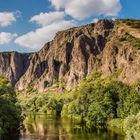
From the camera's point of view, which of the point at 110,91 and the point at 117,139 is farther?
the point at 110,91

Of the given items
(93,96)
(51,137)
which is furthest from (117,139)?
(93,96)

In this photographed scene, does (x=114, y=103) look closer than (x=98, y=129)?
No

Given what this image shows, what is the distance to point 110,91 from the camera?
468 feet

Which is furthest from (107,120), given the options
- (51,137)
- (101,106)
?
(51,137)

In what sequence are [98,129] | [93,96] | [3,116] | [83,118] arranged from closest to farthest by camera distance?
[3,116] → [98,129] → [93,96] → [83,118]

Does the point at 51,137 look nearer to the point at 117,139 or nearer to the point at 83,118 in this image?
the point at 117,139

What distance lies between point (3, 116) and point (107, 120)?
52177mm

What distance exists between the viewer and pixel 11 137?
307ft

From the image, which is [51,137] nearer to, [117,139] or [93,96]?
[117,139]

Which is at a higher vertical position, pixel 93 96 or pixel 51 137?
pixel 93 96

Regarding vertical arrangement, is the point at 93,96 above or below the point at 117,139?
above

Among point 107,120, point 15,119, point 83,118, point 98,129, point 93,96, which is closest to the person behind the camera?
point 15,119

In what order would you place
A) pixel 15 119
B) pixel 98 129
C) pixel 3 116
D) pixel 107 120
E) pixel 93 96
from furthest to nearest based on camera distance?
pixel 93 96 → pixel 107 120 → pixel 98 129 → pixel 15 119 → pixel 3 116

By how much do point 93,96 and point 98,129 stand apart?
84.6ft
